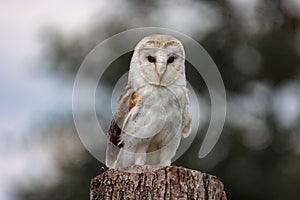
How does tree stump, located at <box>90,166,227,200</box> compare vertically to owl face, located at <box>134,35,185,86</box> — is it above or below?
below

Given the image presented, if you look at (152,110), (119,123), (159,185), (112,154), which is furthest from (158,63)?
(159,185)

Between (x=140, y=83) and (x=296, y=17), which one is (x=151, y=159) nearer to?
(x=140, y=83)

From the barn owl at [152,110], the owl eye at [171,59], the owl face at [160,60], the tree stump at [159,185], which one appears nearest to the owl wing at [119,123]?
the barn owl at [152,110]

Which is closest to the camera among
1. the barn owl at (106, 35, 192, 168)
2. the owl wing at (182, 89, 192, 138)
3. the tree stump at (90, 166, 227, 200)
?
the tree stump at (90, 166, 227, 200)

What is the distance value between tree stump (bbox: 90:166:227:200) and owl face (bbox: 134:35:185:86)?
5.01 feet

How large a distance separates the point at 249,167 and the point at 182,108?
7.66m

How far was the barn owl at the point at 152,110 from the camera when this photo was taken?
7.53 m

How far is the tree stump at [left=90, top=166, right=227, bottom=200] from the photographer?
19.8 ft

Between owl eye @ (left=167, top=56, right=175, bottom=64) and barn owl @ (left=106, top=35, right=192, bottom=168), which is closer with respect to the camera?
barn owl @ (left=106, top=35, right=192, bottom=168)

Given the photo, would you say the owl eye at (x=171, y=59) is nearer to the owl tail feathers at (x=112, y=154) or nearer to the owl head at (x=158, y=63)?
the owl head at (x=158, y=63)

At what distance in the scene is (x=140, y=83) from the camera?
765cm

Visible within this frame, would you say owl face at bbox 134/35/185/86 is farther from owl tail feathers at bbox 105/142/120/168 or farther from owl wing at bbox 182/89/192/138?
owl tail feathers at bbox 105/142/120/168

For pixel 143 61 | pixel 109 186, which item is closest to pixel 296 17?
pixel 143 61

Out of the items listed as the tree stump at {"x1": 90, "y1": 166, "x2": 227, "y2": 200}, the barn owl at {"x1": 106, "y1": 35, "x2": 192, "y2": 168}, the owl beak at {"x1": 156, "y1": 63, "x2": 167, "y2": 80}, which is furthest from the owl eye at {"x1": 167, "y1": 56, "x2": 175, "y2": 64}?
the tree stump at {"x1": 90, "y1": 166, "x2": 227, "y2": 200}
